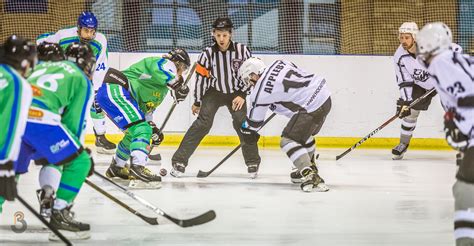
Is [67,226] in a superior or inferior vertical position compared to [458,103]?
inferior

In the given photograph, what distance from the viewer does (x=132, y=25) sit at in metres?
8.90

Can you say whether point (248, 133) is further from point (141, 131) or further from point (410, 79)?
point (410, 79)

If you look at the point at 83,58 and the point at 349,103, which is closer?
the point at 83,58

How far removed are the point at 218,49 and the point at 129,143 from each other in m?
1.15

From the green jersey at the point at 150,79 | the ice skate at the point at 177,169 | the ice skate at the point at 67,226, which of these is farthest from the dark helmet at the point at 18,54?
the ice skate at the point at 177,169

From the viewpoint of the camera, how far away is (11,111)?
3.43 meters

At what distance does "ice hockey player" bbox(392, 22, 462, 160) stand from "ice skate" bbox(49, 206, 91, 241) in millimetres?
4237

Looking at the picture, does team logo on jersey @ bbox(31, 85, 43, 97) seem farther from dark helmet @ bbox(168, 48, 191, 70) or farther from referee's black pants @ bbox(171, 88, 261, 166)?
referee's black pants @ bbox(171, 88, 261, 166)

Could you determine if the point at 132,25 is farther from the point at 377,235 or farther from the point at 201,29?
the point at 377,235

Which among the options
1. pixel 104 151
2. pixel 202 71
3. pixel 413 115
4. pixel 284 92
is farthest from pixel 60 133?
pixel 413 115

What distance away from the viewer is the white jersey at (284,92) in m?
5.66

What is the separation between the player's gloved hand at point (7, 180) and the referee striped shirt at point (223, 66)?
352 centimetres

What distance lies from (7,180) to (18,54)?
0.48 m

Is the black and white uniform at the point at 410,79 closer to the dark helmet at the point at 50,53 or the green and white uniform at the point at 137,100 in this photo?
the green and white uniform at the point at 137,100
